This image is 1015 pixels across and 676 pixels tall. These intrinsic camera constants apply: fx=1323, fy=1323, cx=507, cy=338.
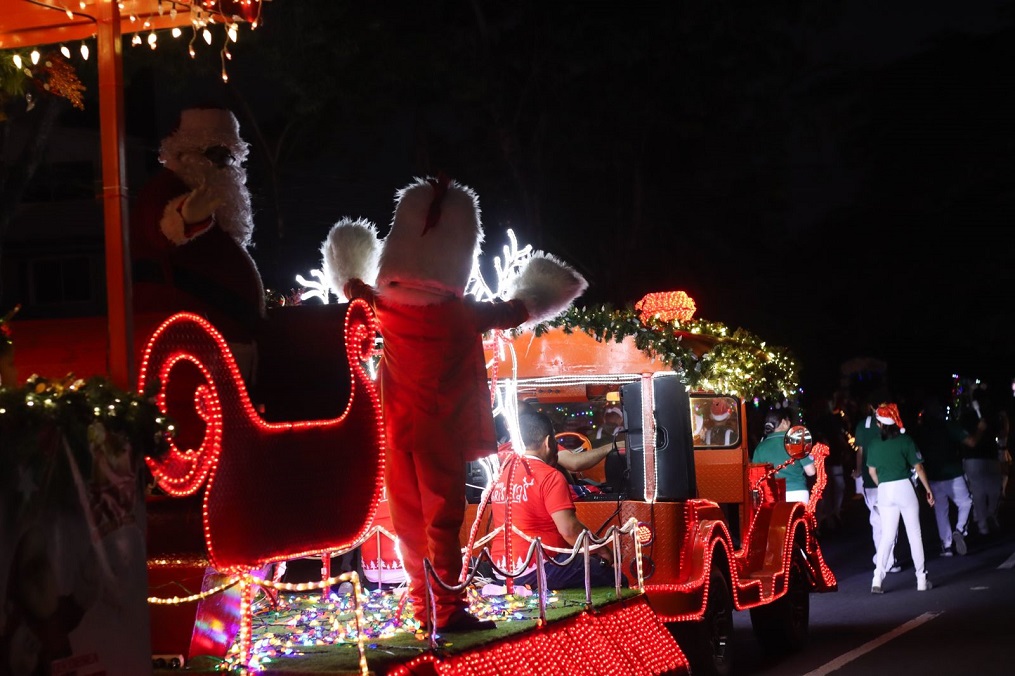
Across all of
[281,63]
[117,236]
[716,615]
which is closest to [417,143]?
[281,63]

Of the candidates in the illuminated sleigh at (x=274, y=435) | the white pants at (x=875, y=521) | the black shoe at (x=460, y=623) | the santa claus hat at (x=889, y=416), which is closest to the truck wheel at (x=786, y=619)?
the white pants at (x=875, y=521)

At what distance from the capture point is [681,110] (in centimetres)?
2162

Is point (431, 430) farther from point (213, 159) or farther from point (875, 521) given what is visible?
point (875, 521)

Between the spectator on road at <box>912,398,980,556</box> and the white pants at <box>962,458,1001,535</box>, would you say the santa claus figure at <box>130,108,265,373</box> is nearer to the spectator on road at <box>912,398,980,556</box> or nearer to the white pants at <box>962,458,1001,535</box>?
the spectator on road at <box>912,398,980,556</box>

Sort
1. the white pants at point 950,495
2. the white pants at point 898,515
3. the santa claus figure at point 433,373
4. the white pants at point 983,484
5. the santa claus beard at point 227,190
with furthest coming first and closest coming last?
the white pants at point 983,484 → the white pants at point 950,495 → the white pants at point 898,515 → the santa claus figure at point 433,373 → the santa claus beard at point 227,190

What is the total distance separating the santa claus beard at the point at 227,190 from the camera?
Answer: 208 inches

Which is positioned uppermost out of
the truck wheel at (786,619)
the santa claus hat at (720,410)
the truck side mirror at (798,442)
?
the santa claus hat at (720,410)

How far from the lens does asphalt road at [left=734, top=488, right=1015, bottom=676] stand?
31.7 ft

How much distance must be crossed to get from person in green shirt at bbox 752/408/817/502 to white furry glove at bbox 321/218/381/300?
7375mm

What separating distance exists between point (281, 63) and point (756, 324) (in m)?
17.6

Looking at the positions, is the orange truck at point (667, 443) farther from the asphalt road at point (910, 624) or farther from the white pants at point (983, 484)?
the white pants at point (983, 484)

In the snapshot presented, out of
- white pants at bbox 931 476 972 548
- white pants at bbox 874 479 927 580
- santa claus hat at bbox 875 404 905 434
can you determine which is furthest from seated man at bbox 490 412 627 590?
white pants at bbox 931 476 972 548

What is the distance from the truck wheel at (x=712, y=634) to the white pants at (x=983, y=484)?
11.1 metres

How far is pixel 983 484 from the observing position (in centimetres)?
1900
